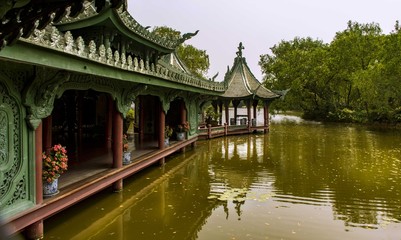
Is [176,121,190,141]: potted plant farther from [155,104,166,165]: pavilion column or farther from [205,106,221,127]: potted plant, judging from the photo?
[205,106,221,127]: potted plant

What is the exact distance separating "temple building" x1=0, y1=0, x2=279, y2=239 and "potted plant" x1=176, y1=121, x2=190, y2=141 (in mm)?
386

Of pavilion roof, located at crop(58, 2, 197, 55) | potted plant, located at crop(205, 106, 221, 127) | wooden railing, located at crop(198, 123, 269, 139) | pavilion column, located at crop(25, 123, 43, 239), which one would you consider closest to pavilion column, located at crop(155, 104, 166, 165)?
pavilion roof, located at crop(58, 2, 197, 55)

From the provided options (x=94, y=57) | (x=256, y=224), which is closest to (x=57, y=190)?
(x=94, y=57)

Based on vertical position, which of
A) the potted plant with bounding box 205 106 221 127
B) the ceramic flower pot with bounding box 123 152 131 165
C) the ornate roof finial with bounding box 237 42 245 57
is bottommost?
the ceramic flower pot with bounding box 123 152 131 165

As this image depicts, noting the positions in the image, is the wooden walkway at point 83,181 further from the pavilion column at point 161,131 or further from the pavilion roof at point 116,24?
the pavilion roof at point 116,24

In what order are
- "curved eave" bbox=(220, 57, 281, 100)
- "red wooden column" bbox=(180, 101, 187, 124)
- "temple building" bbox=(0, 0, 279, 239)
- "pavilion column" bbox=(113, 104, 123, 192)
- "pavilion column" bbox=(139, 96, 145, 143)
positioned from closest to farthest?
"temple building" bbox=(0, 0, 279, 239) < "pavilion column" bbox=(113, 104, 123, 192) < "pavilion column" bbox=(139, 96, 145, 143) < "red wooden column" bbox=(180, 101, 187, 124) < "curved eave" bbox=(220, 57, 281, 100)

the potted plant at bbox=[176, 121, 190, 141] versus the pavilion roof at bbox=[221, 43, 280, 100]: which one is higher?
the pavilion roof at bbox=[221, 43, 280, 100]

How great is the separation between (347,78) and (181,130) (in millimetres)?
33056

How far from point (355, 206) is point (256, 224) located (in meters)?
2.91

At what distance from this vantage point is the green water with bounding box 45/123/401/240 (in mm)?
6836

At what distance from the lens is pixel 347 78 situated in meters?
43.4

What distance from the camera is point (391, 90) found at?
109ft

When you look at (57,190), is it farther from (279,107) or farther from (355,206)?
(279,107)

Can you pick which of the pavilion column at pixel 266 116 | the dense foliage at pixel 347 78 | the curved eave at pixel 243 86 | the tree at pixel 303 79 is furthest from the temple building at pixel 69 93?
the tree at pixel 303 79
